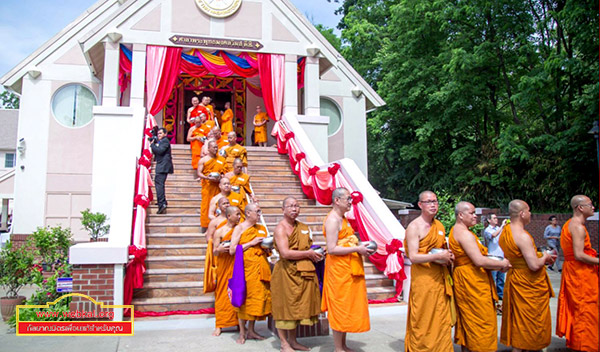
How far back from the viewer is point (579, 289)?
503 centimetres

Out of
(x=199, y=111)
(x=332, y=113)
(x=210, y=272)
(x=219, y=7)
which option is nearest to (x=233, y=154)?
(x=199, y=111)

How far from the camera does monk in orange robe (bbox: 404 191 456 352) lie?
14.8 ft

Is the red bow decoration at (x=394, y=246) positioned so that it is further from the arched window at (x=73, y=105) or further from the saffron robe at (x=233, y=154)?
the arched window at (x=73, y=105)

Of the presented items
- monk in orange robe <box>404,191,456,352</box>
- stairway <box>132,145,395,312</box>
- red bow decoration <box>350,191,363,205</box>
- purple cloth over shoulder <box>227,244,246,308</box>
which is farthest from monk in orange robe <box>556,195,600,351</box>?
red bow decoration <box>350,191,363,205</box>

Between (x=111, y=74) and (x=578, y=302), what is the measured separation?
11378 mm

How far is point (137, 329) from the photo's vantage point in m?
6.32

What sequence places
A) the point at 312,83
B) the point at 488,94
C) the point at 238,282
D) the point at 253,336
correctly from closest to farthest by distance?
the point at 238,282 → the point at 253,336 → the point at 312,83 → the point at 488,94

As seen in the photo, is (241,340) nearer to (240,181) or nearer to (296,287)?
(296,287)

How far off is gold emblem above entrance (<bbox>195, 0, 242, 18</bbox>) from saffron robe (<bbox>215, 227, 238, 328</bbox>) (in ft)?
30.0

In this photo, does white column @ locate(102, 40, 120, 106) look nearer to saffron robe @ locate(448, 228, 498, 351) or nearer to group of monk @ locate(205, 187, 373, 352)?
group of monk @ locate(205, 187, 373, 352)

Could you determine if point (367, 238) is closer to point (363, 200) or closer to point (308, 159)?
point (363, 200)

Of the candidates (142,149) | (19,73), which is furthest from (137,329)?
(19,73)

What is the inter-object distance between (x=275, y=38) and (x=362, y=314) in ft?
34.4

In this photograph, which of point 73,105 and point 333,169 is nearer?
point 333,169
